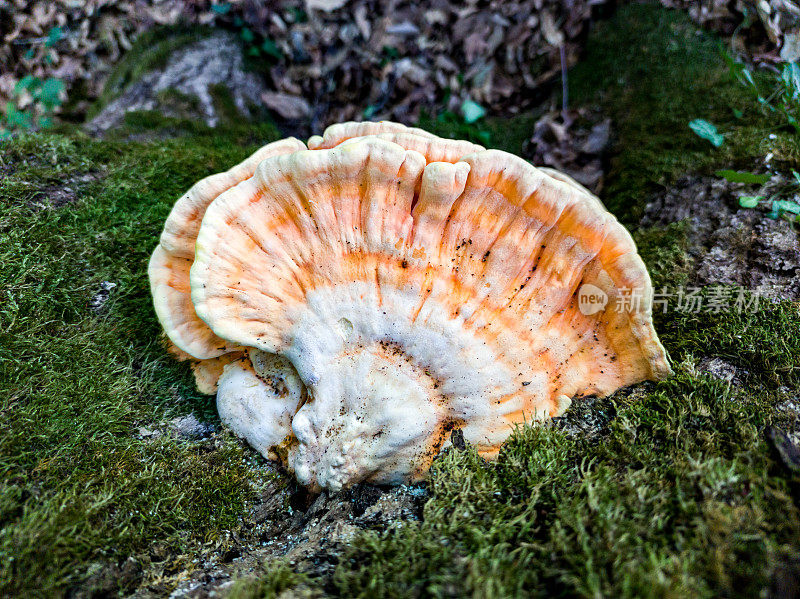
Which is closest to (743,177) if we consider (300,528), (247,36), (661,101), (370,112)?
(661,101)

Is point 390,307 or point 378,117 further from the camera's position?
point 378,117

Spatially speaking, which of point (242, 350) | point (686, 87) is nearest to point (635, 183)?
point (686, 87)

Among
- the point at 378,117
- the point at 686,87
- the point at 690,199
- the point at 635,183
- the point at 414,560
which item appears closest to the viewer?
the point at 414,560

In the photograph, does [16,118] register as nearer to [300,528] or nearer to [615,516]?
[300,528]

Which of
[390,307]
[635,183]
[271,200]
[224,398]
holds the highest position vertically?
[271,200]

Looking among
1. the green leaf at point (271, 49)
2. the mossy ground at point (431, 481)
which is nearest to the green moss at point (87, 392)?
the mossy ground at point (431, 481)

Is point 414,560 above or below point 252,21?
below

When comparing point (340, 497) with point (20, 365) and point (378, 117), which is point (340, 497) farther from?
point (378, 117)
